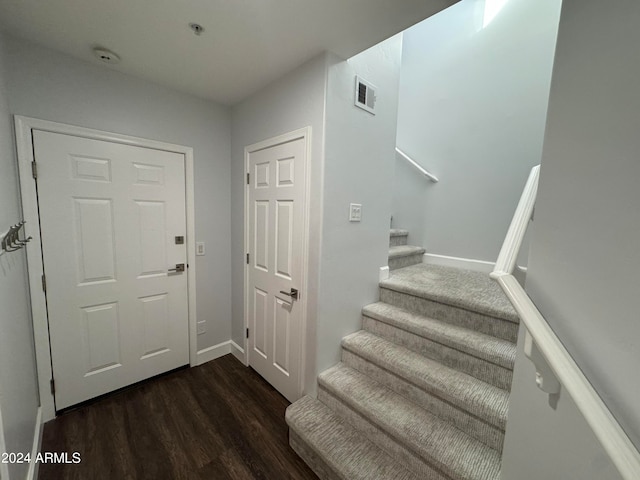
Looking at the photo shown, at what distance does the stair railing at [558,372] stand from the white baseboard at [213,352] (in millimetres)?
2506

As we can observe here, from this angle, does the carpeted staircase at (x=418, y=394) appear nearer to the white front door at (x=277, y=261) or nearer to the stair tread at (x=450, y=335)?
the stair tread at (x=450, y=335)

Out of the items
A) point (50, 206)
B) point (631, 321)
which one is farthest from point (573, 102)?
point (50, 206)

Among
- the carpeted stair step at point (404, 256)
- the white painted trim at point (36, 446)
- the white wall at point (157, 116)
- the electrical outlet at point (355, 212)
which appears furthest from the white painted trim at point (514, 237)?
the white painted trim at point (36, 446)

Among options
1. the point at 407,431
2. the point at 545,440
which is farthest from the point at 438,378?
the point at 545,440

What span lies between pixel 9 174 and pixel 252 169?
1.40 meters

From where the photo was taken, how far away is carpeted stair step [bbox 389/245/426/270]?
8.04ft

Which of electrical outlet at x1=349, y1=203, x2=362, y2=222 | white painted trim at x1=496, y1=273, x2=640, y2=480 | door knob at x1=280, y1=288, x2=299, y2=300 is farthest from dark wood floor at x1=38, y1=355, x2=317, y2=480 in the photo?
electrical outlet at x1=349, y1=203, x2=362, y2=222

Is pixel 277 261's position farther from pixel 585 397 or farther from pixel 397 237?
pixel 585 397

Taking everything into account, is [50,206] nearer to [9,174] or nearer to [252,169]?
[9,174]

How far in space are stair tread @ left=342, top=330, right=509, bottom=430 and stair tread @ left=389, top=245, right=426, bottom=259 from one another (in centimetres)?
89

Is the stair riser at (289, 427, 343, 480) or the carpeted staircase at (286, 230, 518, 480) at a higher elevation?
the carpeted staircase at (286, 230, 518, 480)

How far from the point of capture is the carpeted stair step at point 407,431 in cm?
113

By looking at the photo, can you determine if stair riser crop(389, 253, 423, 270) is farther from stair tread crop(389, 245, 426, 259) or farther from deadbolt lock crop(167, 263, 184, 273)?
deadbolt lock crop(167, 263, 184, 273)

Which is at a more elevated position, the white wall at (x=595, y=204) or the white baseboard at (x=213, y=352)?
the white wall at (x=595, y=204)
